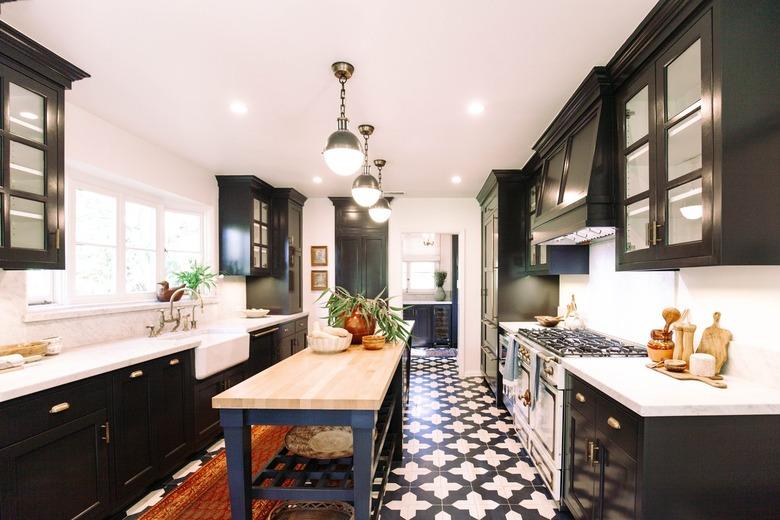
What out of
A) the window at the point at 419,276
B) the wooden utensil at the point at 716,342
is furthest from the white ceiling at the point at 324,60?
the window at the point at 419,276

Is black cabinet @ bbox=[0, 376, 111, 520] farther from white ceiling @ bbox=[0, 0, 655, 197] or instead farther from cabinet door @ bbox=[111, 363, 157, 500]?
white ceiling @ bbox=[0, 0, 655, 197]

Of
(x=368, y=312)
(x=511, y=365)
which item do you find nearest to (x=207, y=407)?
(x=368, y=312)

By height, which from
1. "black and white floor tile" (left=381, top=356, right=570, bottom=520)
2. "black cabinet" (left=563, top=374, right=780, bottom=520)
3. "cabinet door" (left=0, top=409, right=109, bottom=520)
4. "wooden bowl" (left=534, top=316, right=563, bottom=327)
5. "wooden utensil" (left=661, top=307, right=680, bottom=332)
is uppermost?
"wooden utensil" (left=661, top=307, right=680, bottom=332)

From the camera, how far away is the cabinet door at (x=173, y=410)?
98.1 inches

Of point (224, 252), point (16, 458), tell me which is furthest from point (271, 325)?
point (16, 458)

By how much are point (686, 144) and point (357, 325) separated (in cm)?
203

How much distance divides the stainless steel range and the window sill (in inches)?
127

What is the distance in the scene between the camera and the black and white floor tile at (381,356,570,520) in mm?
2260

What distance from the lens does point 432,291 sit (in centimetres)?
803

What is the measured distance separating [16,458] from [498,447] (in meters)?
3.06

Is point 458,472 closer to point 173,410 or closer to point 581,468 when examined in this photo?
point 581,468

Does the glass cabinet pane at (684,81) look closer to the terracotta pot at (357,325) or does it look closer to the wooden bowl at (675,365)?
the wooden bowl at (675,365)

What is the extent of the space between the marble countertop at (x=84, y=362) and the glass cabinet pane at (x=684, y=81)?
3.17 meters

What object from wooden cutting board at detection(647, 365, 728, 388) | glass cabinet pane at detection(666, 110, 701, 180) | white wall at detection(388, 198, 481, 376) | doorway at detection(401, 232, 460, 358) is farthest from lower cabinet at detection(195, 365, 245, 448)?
doorway at detection(401, 232, 460, 358)
